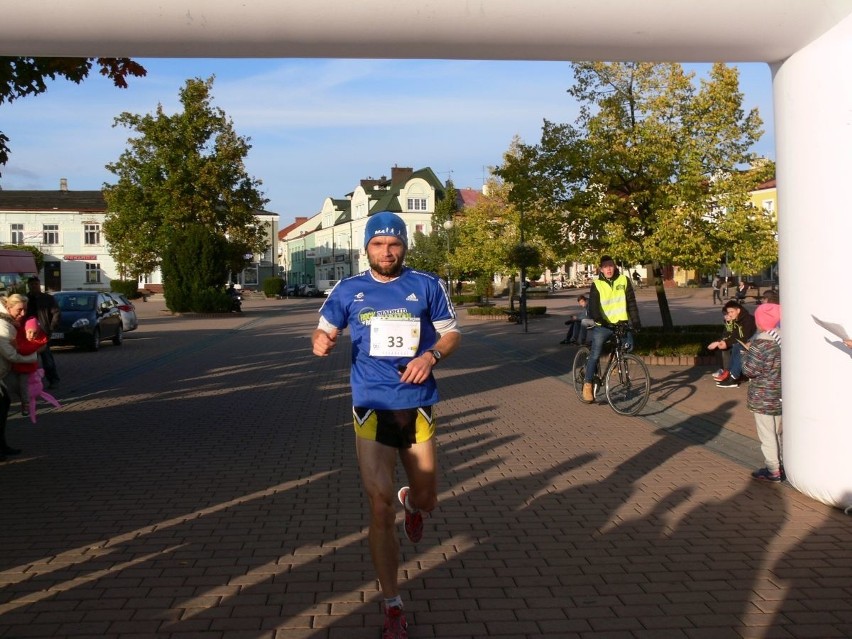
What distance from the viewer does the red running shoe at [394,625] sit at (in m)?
4.00

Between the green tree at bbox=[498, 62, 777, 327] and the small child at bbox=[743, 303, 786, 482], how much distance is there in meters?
9.50

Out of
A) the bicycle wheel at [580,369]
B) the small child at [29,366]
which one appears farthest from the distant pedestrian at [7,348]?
the bicycle wheel at [580,369]

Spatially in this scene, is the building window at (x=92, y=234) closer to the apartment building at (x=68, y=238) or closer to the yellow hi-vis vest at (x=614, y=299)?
the apartment building at (x=68, y=238)

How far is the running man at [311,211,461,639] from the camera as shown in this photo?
427 centimetres

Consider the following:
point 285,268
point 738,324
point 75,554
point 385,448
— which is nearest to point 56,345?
point 738,324

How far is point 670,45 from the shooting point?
6.47 metres

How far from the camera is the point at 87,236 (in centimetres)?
8550

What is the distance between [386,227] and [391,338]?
21.0 inches

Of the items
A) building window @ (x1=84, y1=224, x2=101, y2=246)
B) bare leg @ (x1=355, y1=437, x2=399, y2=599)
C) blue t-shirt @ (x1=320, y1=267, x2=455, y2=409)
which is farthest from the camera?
building window @ (x1=84, y1=224, x2=101, y2=246)

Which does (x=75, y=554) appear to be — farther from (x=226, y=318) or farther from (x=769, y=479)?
(x=226, y=318)

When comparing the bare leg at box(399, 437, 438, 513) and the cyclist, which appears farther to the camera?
the cyclist

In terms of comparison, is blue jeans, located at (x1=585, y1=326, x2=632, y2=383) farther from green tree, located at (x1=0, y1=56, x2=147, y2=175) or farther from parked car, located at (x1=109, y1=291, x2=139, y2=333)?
parked car, located at (x1=109, y1=291, x2=139, y2=333)

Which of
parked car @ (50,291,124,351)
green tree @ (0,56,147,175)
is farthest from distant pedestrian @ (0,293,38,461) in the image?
parked car @ (50,291,124,351)

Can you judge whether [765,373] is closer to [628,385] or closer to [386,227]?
[628,385]
